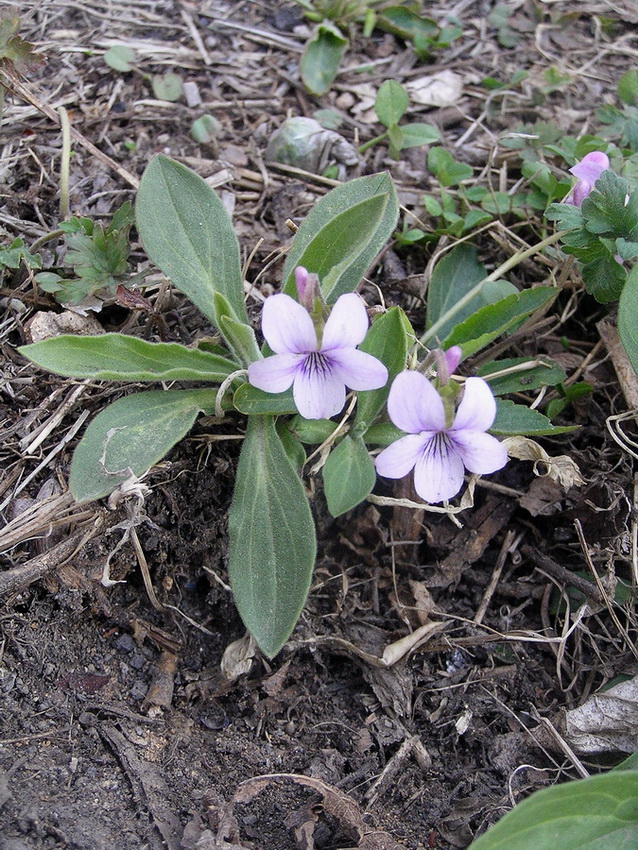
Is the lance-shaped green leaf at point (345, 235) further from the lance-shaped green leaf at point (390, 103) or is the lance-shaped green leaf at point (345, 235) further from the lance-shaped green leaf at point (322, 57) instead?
the lance-shaped green leaf at point (322, 57)

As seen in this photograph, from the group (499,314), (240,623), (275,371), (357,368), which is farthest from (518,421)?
(240,623)

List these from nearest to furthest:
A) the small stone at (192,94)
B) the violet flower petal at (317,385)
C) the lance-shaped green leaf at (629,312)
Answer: the violet flower petal at (317,385), the lance-shaped green leaf at (629,312), the small stone at (192,94)

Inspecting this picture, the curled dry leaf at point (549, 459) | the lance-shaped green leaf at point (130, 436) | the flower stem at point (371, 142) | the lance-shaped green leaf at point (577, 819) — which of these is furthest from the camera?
the flower stem at point (371, 142)

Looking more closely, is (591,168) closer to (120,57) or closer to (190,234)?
(190,234)

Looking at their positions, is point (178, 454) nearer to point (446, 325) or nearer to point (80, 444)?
point (80, 444)

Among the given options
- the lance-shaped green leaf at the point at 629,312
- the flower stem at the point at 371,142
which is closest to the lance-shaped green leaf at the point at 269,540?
the lance-shaped green leaf at the point at 629,312

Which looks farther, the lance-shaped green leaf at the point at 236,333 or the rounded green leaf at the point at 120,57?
the rounded green leaf at the point at 120,57
